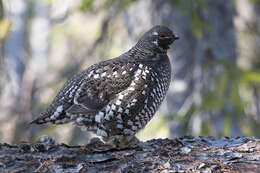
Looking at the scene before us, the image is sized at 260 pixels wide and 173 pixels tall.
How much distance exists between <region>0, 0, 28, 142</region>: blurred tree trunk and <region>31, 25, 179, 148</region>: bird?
8.73m

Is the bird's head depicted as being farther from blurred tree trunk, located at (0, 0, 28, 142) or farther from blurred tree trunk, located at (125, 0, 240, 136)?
blurred tree trunk, located at (0, 0, 28, 142)

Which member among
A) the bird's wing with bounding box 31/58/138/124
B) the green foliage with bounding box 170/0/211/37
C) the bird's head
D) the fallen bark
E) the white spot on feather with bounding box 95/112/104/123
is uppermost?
the green foliage with bounding box 170/0/211/37

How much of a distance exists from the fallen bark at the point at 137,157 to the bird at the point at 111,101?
48 centimetres

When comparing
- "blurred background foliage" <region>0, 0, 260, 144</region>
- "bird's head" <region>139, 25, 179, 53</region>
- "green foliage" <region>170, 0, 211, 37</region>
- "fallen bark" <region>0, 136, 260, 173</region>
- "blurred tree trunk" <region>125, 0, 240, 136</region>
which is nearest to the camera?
"fallen bark" <region>0, 136, 260, 173</region>

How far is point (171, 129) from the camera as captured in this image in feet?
24.5

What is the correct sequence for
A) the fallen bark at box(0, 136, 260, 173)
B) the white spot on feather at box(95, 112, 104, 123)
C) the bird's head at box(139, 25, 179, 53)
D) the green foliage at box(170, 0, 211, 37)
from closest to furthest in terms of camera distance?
1. the fallen bark at box(0, 136, 260, 173)
2. the white spot on feather at box(95, 112, 104, 123)
3. the bird's head at box(139, 25, 179, 53)
4. the green foliage at box(170, 0, 211, 37)

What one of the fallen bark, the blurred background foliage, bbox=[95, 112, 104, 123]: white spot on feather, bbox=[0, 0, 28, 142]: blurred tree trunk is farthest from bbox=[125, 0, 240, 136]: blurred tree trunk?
bbox=[0, 0, 28, 142]: blurred tree trunk

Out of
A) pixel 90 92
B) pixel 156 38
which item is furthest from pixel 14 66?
pixel 90 92

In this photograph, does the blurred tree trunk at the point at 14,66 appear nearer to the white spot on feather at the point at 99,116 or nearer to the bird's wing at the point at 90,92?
the bird's wing at the point at 90,92

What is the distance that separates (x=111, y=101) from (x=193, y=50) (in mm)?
4358

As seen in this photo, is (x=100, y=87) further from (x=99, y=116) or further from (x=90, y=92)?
(x=99, y=116)

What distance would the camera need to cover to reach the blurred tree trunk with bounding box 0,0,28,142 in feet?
43.6

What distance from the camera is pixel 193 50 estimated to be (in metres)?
7.68

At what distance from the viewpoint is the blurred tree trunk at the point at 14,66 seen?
13288mm
